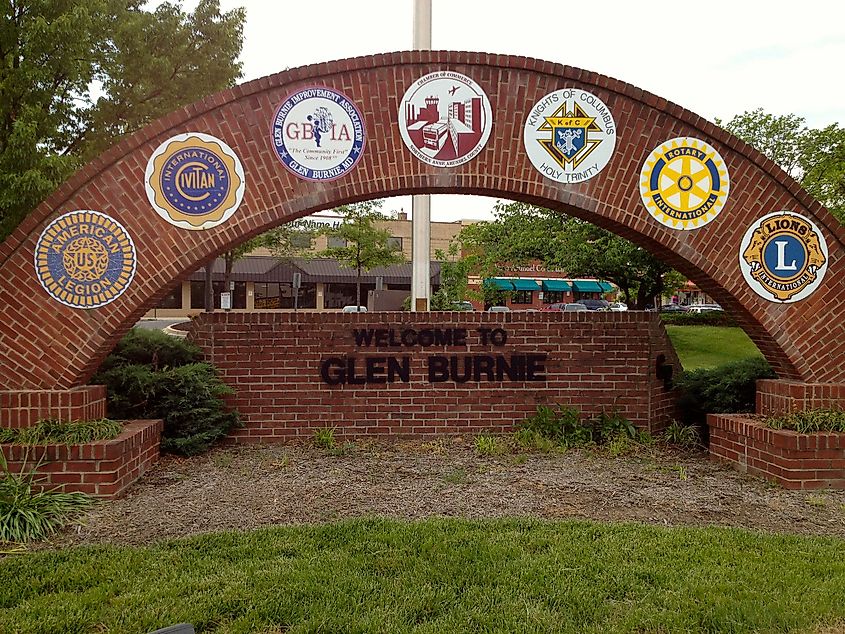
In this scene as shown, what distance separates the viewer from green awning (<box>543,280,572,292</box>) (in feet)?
174

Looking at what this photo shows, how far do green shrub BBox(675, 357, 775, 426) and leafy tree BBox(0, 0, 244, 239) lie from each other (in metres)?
9.51

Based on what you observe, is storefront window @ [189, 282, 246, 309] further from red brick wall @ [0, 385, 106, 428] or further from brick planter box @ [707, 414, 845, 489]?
brick planter box @ [707, 414, 845, 489]

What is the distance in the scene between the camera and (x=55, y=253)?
5770 millimetres

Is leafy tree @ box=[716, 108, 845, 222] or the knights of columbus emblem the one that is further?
leafy tree @ box=[716, 108, 845, 222]

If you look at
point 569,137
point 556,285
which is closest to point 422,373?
point 569,137

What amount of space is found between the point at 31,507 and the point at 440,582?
10.5ft

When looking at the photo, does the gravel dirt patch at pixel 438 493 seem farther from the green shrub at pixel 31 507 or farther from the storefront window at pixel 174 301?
the storefront window at pixel 174 301

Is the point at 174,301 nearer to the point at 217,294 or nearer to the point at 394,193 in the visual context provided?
the point at 217,294

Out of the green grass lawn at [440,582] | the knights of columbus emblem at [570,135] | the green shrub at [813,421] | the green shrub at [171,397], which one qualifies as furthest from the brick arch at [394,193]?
the green grass lawn at [440,582]

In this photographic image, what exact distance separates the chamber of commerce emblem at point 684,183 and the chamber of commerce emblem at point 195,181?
3834 millimetres

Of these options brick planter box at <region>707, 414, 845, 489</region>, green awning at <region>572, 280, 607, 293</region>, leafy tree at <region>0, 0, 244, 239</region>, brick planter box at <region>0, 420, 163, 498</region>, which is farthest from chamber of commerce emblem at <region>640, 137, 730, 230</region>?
green awning at <region>572, 280, 607, 293</region>

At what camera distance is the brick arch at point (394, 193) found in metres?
5.75

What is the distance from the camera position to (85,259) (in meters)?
5.80

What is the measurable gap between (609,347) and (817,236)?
2499mm
